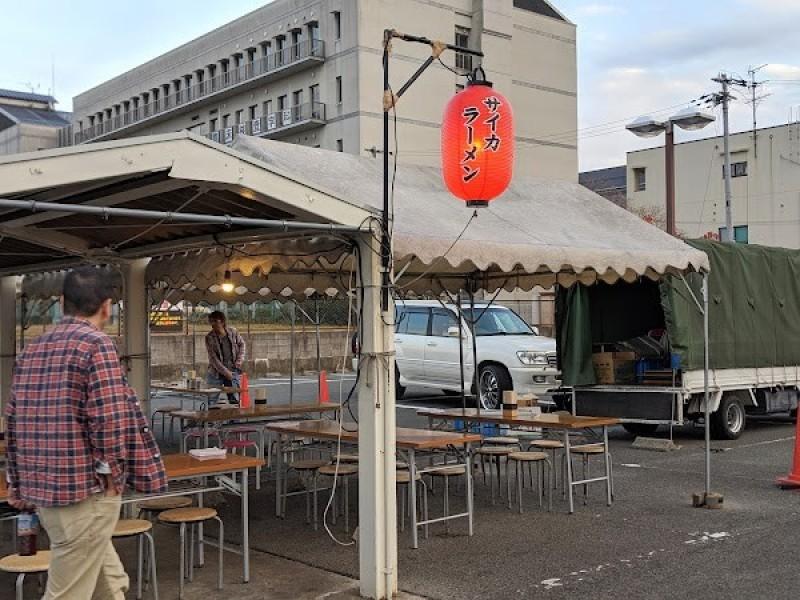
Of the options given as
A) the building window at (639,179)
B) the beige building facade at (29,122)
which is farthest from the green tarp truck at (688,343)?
the beige building facade at (29,122)

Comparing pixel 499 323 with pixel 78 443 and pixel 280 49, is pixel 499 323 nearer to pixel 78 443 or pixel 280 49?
pixel 78 443

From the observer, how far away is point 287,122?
45312 millimetres

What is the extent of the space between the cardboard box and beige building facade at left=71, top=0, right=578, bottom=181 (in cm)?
2876

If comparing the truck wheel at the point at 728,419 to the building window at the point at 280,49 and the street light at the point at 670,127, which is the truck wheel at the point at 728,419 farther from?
the building window at the point at 280,49

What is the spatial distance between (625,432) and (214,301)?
21.5 ft

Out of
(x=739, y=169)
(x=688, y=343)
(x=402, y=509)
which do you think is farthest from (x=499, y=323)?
(x=739, y=169)

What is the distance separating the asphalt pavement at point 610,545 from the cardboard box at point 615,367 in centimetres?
260

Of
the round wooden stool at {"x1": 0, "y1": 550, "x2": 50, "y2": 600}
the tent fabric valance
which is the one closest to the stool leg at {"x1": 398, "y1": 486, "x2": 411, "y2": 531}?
the tent fabric valance

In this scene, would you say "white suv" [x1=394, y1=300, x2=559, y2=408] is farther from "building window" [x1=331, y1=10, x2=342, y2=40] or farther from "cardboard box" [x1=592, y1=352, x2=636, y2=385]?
"building window" [x1=331, y1=10, x2=342, y2=40]

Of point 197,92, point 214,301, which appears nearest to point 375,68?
point 197,92

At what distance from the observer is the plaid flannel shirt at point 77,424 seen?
12.5ft

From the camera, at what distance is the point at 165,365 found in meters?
24.8

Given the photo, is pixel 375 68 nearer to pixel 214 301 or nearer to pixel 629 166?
pixel 629 166

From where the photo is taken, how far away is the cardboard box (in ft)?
42.3
